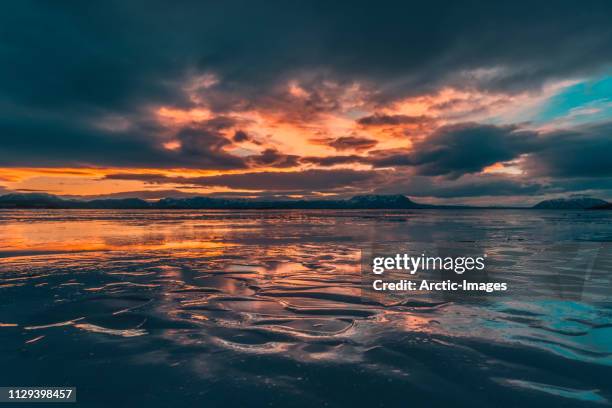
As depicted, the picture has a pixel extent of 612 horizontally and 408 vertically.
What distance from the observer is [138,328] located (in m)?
6.73

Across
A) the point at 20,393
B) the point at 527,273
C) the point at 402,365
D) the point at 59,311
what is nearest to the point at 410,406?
the point at 402,365

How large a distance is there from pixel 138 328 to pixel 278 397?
380 centimetres

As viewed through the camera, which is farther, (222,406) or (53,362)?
(53,362)

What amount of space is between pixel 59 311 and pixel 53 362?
3.04m

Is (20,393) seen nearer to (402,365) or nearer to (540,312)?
(402,365)

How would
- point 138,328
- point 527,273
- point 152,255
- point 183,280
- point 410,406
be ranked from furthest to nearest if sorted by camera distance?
point 152,255, point 527,273, point 183,280, point 138,328, point 410,406

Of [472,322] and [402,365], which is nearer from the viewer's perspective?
[402,365]

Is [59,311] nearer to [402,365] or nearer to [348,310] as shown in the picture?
[348,310]

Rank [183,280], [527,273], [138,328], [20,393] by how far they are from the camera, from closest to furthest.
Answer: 1. [20,393]
2. [138,328]
3. [183,280]
4. [527,273]

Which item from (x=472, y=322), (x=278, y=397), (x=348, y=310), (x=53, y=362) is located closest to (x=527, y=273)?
(x=472, y=322)

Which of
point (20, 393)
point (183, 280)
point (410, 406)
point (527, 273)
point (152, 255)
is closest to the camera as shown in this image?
point (410, 406)

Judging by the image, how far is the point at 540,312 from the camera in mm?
7734

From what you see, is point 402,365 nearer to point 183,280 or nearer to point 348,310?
point 348,310

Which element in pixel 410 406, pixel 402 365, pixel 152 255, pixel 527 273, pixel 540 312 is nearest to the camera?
pixel 410 406
